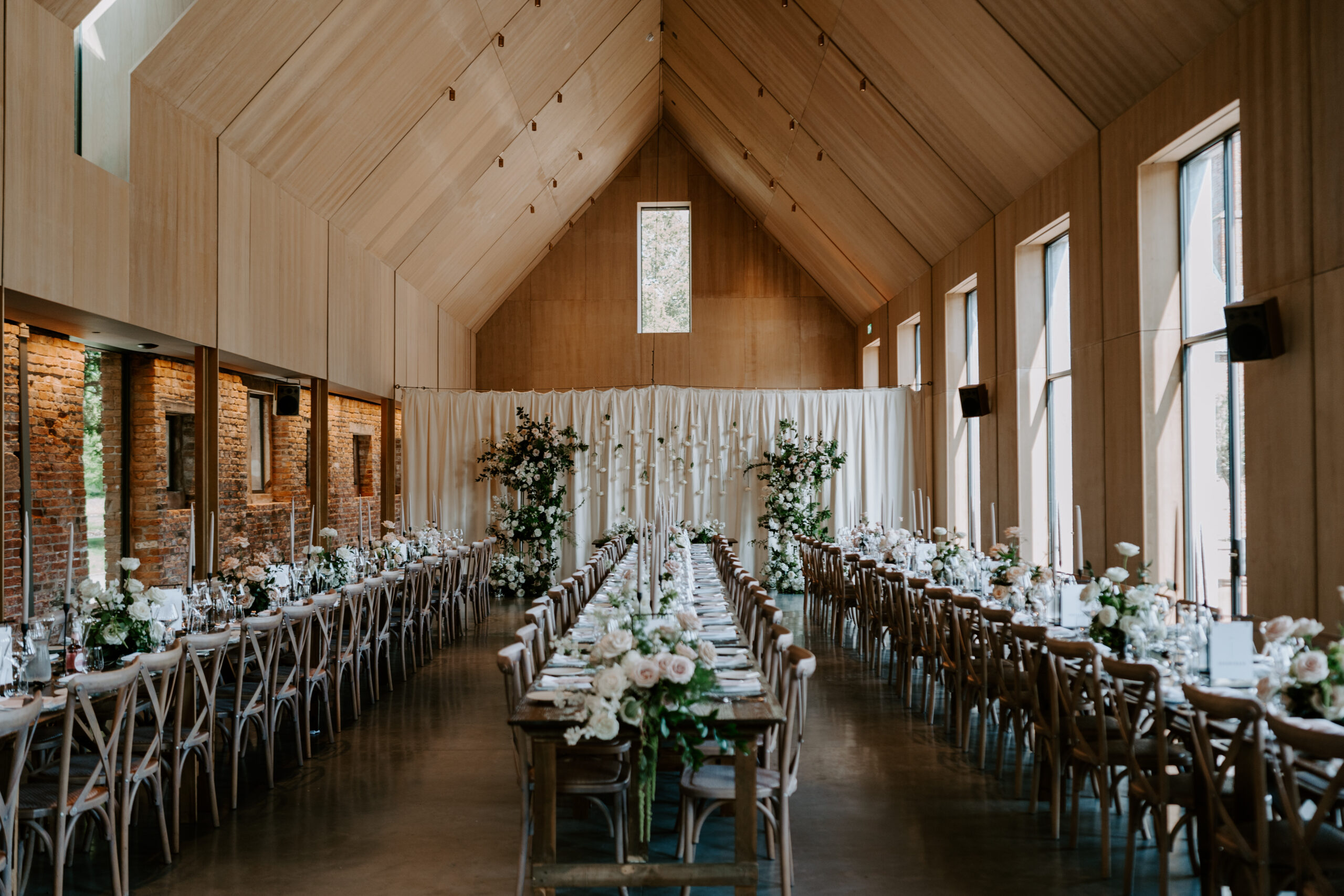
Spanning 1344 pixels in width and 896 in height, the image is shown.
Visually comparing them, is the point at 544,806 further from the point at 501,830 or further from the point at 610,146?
the point at 610,146

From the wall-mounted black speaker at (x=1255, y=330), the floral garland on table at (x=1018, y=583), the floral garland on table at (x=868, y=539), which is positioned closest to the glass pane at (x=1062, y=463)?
the floral garland on table at (x=868, y=539)

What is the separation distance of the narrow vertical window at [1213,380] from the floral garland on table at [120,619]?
5.82m

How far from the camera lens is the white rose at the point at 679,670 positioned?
302 cm

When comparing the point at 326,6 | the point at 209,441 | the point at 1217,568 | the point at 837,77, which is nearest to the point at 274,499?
the point at 209,441

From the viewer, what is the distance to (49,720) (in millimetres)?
3719

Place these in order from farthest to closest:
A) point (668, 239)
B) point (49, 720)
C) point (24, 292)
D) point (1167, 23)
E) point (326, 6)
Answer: point (668, 239)
point (326, 6)
point (1167, 23)
point (24, 292)
point (49, 720)

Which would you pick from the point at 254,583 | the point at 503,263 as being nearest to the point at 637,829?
the point at 254,583

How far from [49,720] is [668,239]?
14.7 m

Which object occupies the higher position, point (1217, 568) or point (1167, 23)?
point (1167, 23)

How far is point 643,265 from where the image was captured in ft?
57.2

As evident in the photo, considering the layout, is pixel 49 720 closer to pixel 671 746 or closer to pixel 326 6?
pixel 671 746

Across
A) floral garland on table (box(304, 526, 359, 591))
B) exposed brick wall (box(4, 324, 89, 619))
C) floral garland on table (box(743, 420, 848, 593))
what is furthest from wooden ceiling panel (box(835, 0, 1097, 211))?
exposed brick wall (box(4, 324, 89, 619))

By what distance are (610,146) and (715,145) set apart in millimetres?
1666

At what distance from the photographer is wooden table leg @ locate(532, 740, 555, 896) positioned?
3.28 meters
